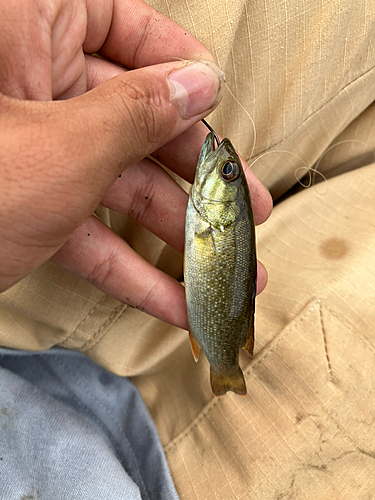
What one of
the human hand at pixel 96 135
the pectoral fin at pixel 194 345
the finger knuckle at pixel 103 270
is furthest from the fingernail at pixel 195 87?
the pectoral fin at pixel 194 345

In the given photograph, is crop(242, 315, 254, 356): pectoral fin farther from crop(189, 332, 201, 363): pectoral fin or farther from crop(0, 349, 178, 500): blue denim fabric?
crop(0, 349, 178, 500): blue denim fabric

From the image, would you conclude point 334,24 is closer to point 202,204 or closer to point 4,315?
point 202,204

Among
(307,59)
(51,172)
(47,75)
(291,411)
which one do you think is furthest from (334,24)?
(291,411)

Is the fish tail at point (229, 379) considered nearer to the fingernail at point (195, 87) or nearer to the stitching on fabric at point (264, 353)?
the stitching on fabric at point (264, 353)

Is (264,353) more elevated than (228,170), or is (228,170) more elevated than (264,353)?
(228,170)

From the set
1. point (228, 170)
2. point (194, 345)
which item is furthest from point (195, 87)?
point (194, 345)

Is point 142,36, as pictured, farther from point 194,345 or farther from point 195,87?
point 194,345
